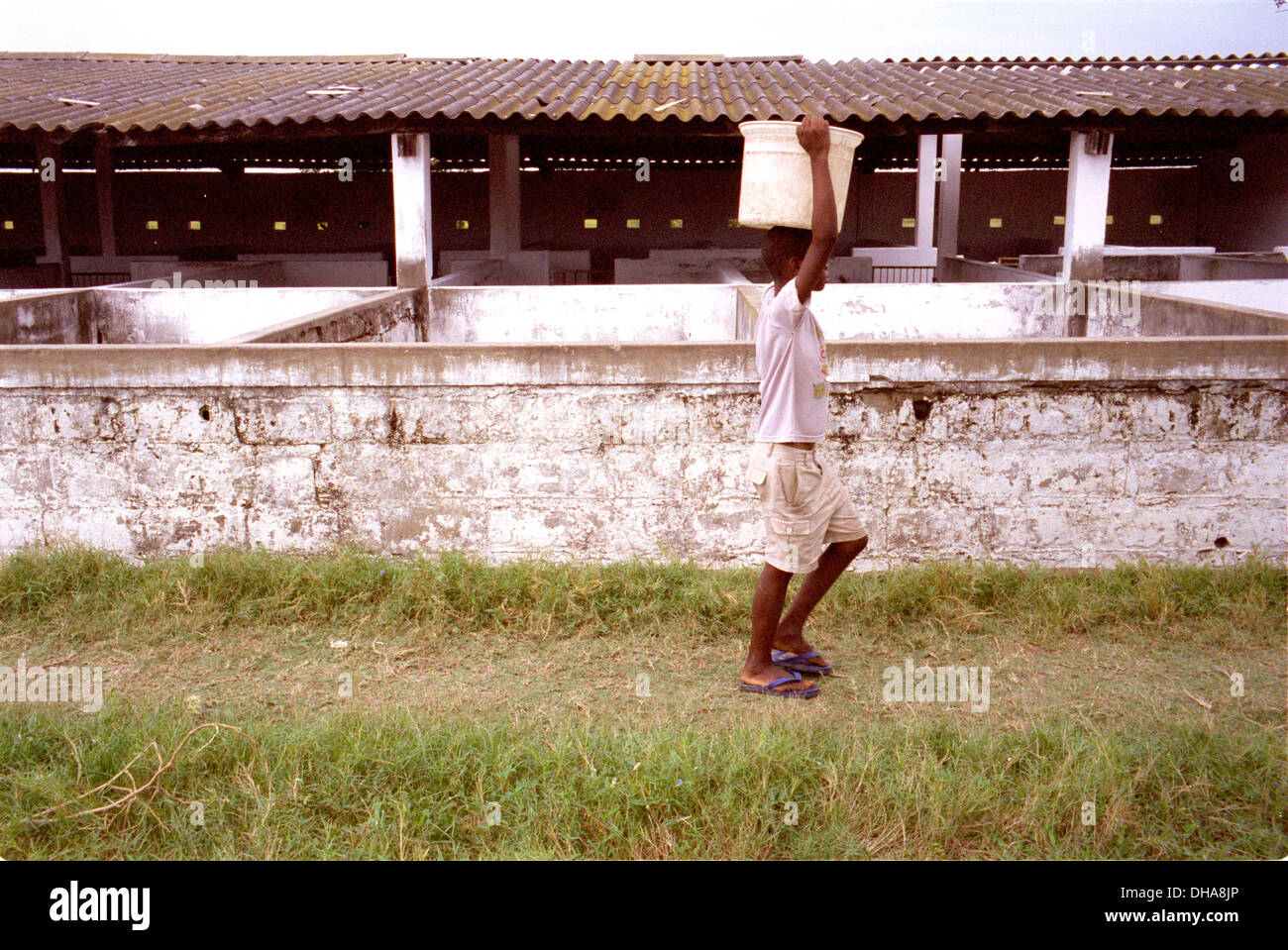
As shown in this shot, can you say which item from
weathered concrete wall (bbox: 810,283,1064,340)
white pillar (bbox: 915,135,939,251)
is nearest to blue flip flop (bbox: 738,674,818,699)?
weathered concrete wall (bbox: 810,283,1064,340)

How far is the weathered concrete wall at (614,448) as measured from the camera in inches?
194

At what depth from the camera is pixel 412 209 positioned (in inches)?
361

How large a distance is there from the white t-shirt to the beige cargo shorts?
0.07 metres

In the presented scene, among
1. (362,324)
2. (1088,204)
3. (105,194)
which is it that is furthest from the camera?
(105,194)

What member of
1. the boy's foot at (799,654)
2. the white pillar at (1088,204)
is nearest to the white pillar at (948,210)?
the white pillar at (1088,204)

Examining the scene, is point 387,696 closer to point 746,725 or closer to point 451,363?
point 746,725

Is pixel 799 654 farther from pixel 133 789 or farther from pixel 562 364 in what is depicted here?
pixel 133 789

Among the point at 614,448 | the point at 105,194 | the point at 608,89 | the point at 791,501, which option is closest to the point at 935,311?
the point at 608,89

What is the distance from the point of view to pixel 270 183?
16031 millimetres

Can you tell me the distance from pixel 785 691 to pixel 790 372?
1175 mm

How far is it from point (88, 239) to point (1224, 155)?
16707 mm

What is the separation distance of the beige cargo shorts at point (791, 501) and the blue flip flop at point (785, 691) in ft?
1.43

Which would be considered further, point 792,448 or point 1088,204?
point 1088,204
